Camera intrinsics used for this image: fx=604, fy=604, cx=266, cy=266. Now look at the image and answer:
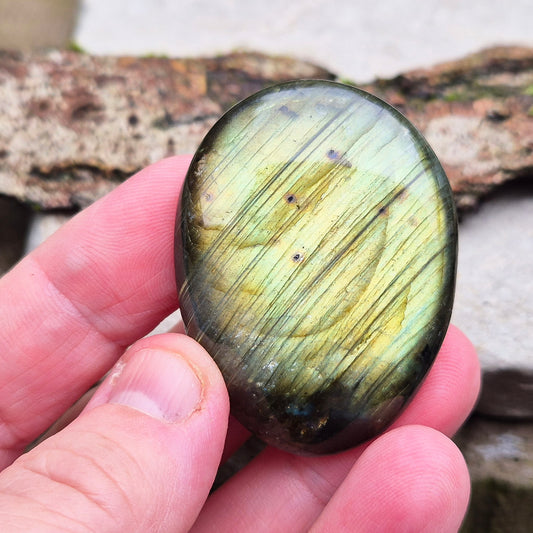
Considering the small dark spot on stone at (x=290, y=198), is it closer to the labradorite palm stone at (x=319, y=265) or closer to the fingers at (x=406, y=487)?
the labradorite palm stone at (x=319, y=265)

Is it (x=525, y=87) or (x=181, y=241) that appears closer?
(x=181, y=241)

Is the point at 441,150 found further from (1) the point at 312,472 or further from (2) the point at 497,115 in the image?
(1) the point at 312,472

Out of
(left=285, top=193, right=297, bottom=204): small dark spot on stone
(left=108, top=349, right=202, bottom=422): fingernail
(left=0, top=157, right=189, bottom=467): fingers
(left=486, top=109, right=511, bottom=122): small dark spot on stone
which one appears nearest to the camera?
(left=108, top=349, right=202, bottom=422): fingernail

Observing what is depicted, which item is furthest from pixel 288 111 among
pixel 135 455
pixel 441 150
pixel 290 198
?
pixel 441 150

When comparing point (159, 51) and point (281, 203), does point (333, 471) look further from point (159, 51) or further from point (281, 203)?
point (159, 51)

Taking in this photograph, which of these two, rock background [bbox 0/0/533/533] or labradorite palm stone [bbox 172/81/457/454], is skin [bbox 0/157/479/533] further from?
rock background [bbox 0/0/533/533]

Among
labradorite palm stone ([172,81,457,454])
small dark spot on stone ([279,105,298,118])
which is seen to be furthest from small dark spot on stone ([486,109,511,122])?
small dark spot on stone ([279,105,298,118])

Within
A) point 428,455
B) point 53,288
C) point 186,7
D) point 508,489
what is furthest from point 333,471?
point 186,7
